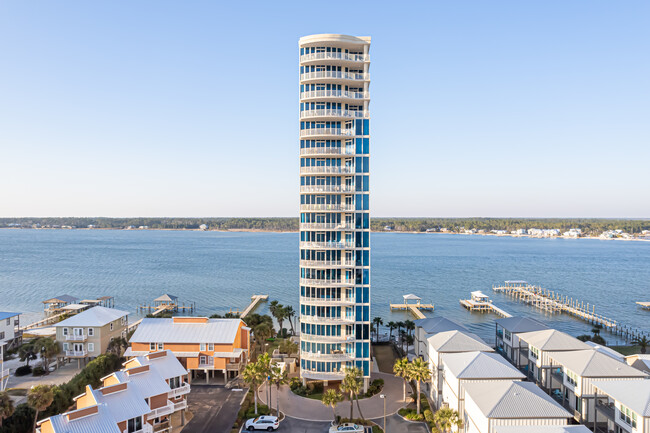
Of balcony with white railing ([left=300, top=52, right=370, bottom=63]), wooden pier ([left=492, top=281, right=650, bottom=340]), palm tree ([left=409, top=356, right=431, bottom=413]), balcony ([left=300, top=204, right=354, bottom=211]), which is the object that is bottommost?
wooden pier ([left=492, top=281, right=650, bottom=340])

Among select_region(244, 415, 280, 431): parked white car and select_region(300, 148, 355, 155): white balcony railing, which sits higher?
select_region(300, 148, 355, 155): white balcony railing

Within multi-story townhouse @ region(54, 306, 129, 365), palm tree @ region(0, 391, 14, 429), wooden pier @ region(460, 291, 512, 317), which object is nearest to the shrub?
multi-story townhouse @ region(54, 306, 129, 365)

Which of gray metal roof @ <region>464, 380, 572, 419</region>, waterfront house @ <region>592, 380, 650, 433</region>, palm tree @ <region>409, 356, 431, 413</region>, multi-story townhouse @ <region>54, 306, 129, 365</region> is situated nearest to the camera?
waterfront house @ <region>592, 380, 650, 433</region>

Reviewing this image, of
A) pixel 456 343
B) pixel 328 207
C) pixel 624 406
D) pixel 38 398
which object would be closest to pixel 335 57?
pixel 328 207

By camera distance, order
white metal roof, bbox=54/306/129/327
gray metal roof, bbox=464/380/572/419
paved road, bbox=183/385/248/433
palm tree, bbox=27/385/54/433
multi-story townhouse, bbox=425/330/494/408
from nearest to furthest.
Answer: gray metal roof, bbox=464/380/572/419
palm tree, bbox=27/385/54/433
paved road, bbox=183/385/248/433
multi-story townhouse, bbox=425/330/494/408
white metal roof, bbox=54/306/129/327

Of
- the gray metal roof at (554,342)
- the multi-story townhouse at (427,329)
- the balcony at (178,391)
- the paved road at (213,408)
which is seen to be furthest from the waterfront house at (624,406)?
the balcony at (178,391)

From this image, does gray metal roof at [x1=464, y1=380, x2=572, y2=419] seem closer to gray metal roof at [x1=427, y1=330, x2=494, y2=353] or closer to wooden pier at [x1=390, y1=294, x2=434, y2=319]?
gray metal roof at [x1=427, y1=330, x2=494, y2=353]

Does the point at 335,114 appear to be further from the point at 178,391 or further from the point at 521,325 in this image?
the point at 521,325
